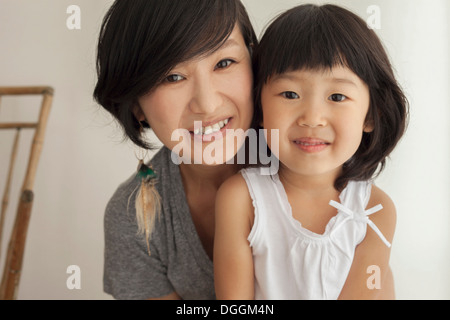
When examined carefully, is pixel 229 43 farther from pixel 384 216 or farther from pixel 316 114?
pixel 384 216

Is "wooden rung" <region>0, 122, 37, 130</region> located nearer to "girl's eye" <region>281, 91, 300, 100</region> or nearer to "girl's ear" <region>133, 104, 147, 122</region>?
"girl's ear" <region>133, 104, 147, 122</region>

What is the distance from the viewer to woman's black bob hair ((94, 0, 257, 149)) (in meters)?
0.75

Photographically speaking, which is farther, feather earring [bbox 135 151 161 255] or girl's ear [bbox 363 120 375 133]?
feather earring [bbox 135 151 161 255]

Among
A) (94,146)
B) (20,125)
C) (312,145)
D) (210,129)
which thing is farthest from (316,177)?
(20,125)

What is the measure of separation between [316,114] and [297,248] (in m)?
0.26

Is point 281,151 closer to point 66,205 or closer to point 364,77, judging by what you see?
point 364,77

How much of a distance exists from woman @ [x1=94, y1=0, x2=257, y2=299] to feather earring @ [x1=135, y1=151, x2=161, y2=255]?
18 millimetres

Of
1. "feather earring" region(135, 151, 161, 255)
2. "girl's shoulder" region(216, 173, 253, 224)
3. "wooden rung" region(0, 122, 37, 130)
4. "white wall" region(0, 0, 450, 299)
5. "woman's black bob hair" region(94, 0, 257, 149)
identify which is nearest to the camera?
"woman's black bob hair" region(94, 0, 257, 149)

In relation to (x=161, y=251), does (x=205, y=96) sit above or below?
above

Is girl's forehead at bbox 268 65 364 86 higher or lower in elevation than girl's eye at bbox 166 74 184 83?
lower

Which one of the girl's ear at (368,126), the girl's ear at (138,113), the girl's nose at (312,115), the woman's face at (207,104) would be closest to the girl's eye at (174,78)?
the woman's face at (207,104)

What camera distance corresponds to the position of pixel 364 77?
30.8 inches

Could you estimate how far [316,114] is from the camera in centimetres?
75

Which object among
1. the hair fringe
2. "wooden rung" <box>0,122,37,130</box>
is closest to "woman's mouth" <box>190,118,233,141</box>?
the hair fringe
